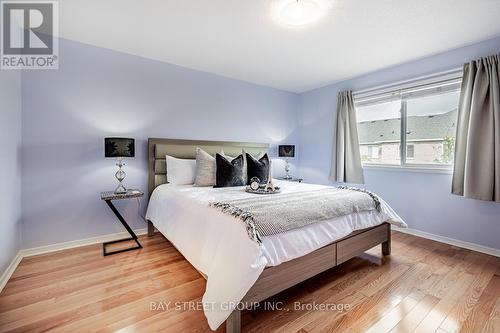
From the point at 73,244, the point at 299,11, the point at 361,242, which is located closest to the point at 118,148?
the point at 73,244

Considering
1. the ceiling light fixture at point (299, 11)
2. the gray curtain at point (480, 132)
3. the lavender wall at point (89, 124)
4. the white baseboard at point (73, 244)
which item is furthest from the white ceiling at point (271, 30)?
the white baseboard at point (73, 244)

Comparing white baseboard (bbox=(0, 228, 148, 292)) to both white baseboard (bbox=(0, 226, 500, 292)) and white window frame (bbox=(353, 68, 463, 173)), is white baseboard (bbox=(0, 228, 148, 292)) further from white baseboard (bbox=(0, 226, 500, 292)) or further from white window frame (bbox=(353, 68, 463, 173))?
white window frame (bbox=(353, 68, 463, 173))

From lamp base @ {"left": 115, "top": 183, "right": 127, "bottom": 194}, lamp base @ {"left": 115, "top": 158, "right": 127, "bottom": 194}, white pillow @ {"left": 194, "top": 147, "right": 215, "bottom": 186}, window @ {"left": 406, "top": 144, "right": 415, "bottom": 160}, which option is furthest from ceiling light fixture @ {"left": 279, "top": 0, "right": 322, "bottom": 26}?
lamp base @ {"left": 115, "top": 183, "right": 127, "bottom": 194}

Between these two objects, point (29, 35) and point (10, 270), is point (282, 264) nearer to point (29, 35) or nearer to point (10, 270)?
point (10, 270)

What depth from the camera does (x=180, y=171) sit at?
9.57ft

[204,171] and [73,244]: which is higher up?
[204,171]

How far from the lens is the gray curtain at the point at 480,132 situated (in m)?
2.37

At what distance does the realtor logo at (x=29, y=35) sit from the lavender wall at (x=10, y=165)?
180 millimetres

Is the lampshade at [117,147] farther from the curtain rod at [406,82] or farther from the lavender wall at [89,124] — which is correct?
the curtain rod at [406,82]

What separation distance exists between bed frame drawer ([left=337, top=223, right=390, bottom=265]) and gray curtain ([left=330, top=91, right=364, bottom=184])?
1427 millimetres

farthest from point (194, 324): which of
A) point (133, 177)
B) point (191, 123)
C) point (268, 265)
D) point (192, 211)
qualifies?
point (191, 123)

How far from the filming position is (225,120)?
3.73 m

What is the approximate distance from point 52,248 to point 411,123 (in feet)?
15.8

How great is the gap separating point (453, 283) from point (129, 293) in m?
2.68
